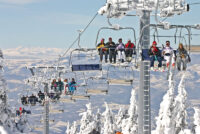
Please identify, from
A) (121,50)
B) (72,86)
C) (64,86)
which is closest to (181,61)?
(121,50)

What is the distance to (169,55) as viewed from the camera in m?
22.1

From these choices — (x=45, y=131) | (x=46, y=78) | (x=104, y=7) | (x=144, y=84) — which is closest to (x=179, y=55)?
(x=144, y=84)

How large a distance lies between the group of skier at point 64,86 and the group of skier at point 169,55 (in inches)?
710

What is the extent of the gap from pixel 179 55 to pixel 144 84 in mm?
2290

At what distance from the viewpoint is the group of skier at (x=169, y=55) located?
71.8 ft

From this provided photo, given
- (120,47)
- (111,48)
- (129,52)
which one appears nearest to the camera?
(129,52)

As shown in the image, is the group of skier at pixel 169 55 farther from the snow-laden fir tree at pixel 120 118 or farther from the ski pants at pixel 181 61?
the snow-laden fir tree at pixel 120 118

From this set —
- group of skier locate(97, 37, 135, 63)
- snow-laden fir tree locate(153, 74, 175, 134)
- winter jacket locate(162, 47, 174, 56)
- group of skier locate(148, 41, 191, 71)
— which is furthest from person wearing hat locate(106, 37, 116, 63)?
snow-laden fir tree locate(153, 74, 175, 134)

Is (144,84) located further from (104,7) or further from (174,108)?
(174,108)

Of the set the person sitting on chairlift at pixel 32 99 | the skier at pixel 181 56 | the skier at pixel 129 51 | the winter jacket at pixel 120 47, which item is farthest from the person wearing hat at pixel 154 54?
the person sitting on chairlift at pixel 32 99

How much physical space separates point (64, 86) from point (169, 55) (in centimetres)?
2109

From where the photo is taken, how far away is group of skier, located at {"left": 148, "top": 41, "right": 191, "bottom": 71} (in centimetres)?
2189

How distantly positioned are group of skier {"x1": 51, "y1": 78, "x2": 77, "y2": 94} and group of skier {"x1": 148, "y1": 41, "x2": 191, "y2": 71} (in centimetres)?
1803

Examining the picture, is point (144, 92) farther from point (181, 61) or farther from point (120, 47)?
point (120, 47)
